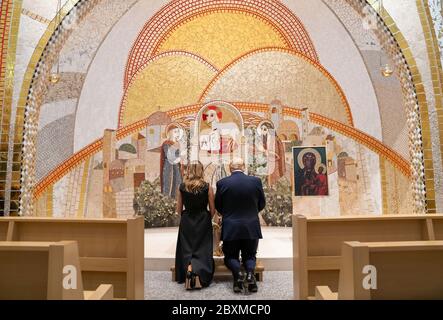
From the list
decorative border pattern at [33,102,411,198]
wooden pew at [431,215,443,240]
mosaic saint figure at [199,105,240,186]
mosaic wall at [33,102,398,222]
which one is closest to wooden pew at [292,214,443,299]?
wooden pew at [431,215,443,240]

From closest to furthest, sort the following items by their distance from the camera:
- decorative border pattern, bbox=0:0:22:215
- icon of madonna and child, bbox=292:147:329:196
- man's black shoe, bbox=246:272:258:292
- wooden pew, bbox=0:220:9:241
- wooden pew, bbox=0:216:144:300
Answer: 1. wooden pew, bbox=0:216:144:300
2. wooden pew, bbox=0:220:9:241
3. man's black shoe, bbox=246:272:258:292
4. decorative border pattern, bbox=0:0:22:215
5. icon of madonna and child, bbox=292:147:329:196

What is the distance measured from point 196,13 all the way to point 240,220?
19.8ft

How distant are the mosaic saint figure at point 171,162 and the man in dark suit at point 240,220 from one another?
4.65 meters

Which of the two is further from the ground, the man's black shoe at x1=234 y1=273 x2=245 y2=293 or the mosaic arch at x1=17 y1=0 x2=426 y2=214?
the mosaic arch at x1=17 y1=0 x2=426 y2=214

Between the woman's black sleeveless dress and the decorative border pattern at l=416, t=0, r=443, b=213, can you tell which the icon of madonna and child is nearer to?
the decorative border pattern at l=416, t=0, r=443, b=213

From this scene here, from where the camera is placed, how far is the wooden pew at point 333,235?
2914mm

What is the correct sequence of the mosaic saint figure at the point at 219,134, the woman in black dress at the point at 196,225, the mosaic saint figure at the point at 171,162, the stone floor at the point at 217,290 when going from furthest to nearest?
1. the mosaic saint figure at the point at 219,134
2. the mosaic saint figure at the point at 171,162
3. the woman in black dress at the point at 196,225
4. the stone floor at the point at 217,290

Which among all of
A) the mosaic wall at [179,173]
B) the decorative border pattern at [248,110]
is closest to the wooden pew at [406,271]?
the decorative border pattern at [248,110]

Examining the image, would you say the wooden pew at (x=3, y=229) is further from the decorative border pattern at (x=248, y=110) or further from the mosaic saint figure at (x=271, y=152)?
the mosaic saint figure at (x=271, y=152)

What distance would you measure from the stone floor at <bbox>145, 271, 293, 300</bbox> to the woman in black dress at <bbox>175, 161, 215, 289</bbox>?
16 centimetres

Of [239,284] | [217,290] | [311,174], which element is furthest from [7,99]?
[311,174]

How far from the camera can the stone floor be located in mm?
3508

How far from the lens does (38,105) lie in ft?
18.4

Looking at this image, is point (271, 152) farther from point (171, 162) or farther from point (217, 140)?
point (171, 162)
